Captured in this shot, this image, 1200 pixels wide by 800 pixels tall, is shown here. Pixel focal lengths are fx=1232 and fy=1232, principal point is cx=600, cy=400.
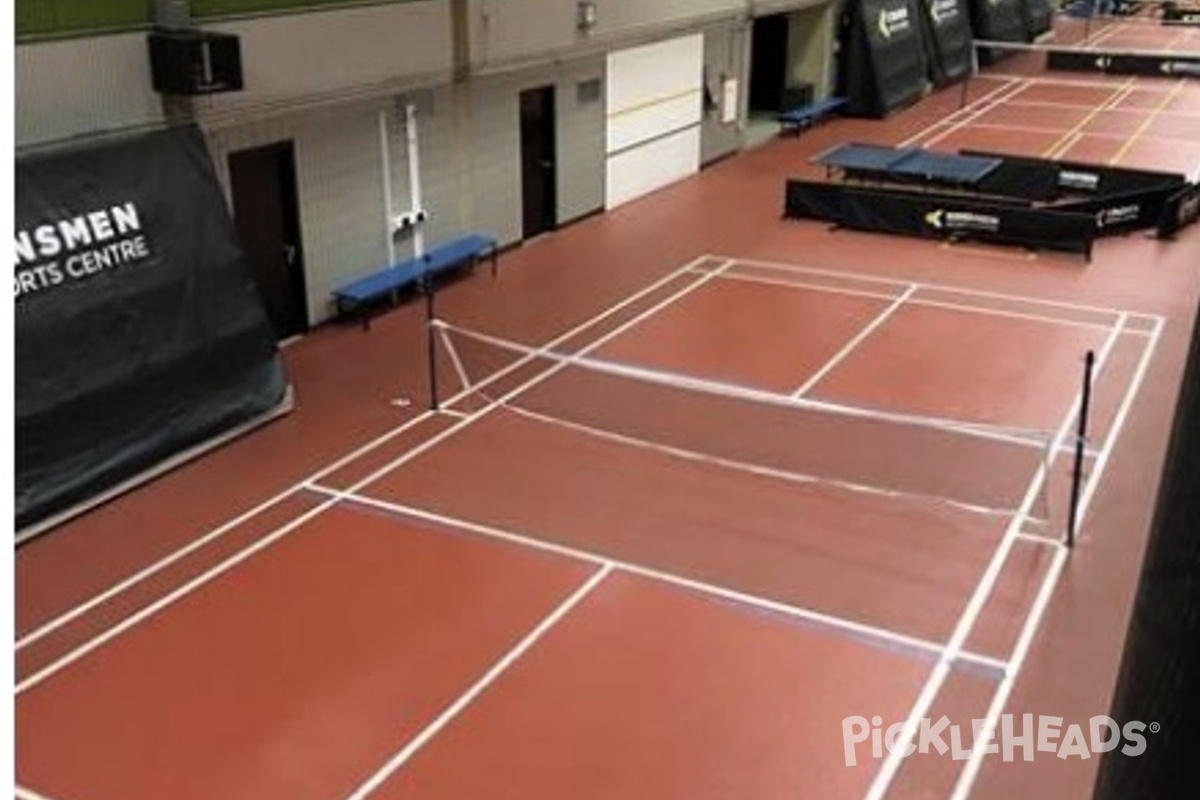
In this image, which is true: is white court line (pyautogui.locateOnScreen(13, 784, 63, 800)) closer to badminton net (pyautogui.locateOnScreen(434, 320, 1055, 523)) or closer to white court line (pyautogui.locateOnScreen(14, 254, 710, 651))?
white court line (pyautogui.locateOnScreen(14, 254, 710, 651))

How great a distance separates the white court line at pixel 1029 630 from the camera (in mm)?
7117

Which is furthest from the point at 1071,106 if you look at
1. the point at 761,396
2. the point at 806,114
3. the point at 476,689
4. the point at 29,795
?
the point at 29,795

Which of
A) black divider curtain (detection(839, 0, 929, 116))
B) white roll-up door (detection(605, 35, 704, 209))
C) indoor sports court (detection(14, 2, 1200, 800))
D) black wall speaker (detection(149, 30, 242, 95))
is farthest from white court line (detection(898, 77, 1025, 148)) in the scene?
black wall speaker (detection(149, 30, 242, 95))

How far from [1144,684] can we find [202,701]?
7.50 metres

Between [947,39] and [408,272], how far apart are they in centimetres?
2140

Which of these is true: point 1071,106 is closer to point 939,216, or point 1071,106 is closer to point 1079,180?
point 1079,180

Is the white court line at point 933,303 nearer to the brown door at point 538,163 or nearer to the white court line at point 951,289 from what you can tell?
the white court line at point 951,289

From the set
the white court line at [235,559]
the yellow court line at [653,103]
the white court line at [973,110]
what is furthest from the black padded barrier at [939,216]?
the white court line at [235,559]

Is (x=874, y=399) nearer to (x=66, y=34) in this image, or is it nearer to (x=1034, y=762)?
(x=1034, y=762)

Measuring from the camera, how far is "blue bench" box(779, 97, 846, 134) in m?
25.9

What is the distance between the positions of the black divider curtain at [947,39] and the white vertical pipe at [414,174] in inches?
764

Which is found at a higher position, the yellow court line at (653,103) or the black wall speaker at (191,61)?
the black wall speaker at (191,61)

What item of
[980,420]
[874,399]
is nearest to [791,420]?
[874,399]

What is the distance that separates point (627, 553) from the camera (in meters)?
9.48
